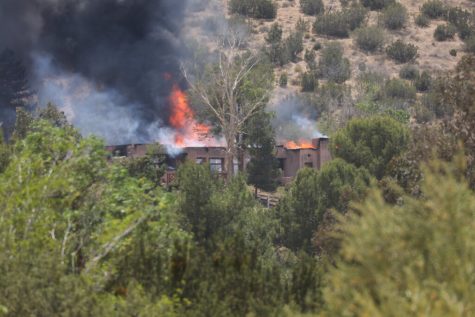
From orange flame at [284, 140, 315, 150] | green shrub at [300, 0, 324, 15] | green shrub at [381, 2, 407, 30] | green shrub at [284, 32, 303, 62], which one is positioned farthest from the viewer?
green shrub at [300, 0, 324, 15]

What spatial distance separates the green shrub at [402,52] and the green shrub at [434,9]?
480 inches

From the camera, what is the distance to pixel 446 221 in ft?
44.9

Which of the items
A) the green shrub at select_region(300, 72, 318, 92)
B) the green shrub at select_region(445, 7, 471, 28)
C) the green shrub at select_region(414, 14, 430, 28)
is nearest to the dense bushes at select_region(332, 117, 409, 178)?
the green shrub at select_region(300, 72, 318, 92)

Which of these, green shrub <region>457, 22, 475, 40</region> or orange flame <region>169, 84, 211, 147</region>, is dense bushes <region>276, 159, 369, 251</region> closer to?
orange flame <region>169, 84, 211, 147</region>

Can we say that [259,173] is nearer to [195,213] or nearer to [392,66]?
[195,213]

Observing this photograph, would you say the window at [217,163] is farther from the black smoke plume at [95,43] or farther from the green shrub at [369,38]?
the green shrub at [369,38]

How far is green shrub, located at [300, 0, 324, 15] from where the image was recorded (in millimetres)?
140875

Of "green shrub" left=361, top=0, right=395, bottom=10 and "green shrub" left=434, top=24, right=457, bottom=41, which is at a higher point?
"green shrub" left=361, top=0, right=395, bottom=10

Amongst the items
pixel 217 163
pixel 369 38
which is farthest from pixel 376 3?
pixel 217 163

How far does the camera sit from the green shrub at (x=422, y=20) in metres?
135

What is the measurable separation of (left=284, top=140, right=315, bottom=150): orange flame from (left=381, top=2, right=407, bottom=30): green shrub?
47.8m

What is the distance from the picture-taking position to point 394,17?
136375 mm

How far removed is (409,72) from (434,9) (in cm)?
1953

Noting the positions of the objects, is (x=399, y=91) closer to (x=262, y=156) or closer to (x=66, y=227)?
(x=262, y=156)
